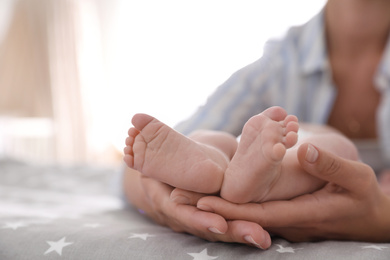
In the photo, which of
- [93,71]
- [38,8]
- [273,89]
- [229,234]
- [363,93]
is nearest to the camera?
[229,234]

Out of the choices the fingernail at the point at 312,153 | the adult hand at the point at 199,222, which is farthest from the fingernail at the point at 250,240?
the fingernail at the point at 312,153

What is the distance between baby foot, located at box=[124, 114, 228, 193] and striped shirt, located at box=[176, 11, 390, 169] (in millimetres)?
263

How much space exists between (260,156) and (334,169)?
0.08m

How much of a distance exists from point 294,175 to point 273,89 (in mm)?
425

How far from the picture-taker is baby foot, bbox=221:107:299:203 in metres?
0.38

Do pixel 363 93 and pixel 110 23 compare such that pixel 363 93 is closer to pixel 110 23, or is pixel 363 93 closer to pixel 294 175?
pixel 294 175

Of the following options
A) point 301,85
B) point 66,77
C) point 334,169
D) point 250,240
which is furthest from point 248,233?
point 66,77

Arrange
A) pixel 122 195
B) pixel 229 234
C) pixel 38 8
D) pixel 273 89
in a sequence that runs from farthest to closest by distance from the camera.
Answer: pixel 38 8 → pixel 273 89 → pixel 122 195 → pixel 229 234

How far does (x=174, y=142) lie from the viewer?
1.42 ft

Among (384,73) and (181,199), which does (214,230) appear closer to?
(181,199)

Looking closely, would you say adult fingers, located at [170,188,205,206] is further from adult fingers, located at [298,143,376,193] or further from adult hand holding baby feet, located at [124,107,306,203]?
adult fingers, located at [298,143,376,193]

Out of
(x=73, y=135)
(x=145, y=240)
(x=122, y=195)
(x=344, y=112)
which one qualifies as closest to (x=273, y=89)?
(x=344, y=112)

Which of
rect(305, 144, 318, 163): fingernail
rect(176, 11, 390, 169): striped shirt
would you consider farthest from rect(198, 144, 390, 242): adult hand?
rect(176, 11, 390, 169): striped shirt

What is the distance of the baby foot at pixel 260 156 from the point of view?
377 mm
